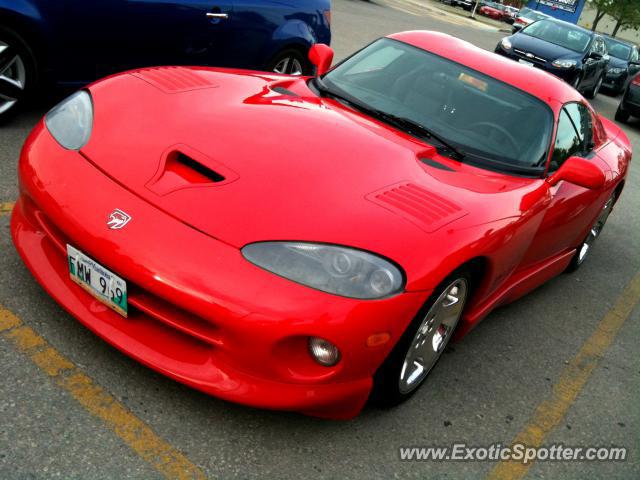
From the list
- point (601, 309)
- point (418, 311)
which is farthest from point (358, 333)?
point (601, 309)

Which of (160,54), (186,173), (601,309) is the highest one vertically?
(186,173)

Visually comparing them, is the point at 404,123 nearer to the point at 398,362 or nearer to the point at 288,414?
the point at 398,362

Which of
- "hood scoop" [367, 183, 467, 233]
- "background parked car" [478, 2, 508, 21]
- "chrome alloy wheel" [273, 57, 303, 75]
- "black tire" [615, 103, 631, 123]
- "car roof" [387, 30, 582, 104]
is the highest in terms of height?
"car roof" [387, 30, 582, 104]

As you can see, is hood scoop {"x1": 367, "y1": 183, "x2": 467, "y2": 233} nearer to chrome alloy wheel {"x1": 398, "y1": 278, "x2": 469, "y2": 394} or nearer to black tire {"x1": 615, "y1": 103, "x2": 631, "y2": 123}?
chrome alloy wheel {"x1": 398, "y1": 278, "x2": 469, "y2": 394}

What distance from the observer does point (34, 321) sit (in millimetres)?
2992

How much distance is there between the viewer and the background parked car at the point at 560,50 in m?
13.5

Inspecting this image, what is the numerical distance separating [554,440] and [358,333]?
1303 millimetres

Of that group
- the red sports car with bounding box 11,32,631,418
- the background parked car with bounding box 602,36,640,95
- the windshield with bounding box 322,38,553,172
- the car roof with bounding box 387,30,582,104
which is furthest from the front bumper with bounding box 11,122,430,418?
the background parked car with bounding box 602,36,640,95

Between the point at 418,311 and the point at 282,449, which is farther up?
the point at 418,311

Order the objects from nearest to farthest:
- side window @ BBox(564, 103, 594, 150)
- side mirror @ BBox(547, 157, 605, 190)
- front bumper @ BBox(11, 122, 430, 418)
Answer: front bumper @ BBox(11, 122, 430, 418)
side mirror @ BBox(547, 157, 605, 190)
side window @ BBox(564, 103, 594, 150)

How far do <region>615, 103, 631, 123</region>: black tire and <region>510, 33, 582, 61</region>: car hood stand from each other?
1.29 metres

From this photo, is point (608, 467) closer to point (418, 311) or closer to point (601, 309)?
point (418, 311)

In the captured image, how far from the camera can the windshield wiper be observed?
3.59m

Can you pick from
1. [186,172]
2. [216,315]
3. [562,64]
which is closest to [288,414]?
[216,315]
